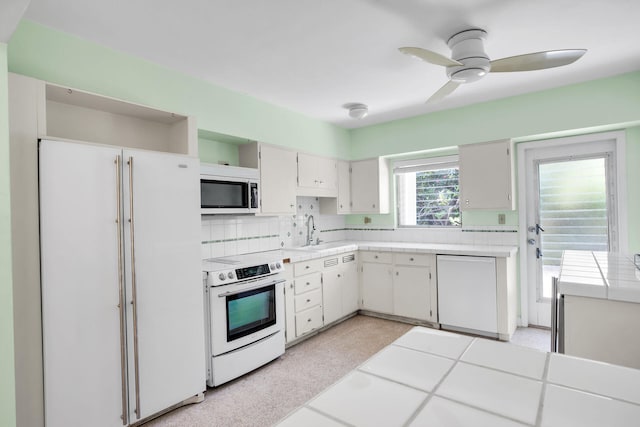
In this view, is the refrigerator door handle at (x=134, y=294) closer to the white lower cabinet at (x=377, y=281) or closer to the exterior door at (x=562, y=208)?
the white lower cabinet at (x=377, y=281)

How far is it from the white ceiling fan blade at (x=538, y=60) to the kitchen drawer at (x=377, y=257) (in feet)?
7.91

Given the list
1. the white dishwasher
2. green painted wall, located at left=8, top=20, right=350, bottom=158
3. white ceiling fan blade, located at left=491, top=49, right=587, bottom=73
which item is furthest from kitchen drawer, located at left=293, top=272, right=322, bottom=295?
white ceiling fan blade, located at left=491, top=49, right=587, bottom=73

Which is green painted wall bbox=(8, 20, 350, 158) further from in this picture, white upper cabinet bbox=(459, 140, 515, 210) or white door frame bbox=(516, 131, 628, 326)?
white door frame bbox=(516, 131, 628, 326)

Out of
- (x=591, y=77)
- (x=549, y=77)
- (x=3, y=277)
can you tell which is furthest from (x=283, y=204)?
(x=591, y=77)

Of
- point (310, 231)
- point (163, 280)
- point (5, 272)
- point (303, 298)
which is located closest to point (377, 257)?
point (310, 231)

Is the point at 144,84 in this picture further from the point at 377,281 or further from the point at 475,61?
the point at 377,281

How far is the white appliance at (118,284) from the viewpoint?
1.92 meters

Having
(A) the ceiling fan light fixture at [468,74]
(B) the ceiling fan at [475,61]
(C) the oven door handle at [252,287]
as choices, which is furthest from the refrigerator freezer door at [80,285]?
(A) the ceiling fan light fixture at [468,74]

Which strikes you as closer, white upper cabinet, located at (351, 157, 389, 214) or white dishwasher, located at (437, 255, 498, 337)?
white dishwasher, located at (437, 255, 498, 337)

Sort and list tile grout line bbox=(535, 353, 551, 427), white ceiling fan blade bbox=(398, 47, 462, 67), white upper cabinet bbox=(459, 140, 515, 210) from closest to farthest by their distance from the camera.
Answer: tile grout line bbox=(535, 353, 551, 427) < white ceiling fan blade bbox=(398, 47, 462, 67) < white upper cabinet bbox=(459, 140, 515, 210)

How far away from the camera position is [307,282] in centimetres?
363

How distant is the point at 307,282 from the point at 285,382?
1.08 metres

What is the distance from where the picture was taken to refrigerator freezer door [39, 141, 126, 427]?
1.89 meters

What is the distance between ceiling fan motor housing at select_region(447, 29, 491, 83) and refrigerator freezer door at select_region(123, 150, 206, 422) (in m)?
2.02
